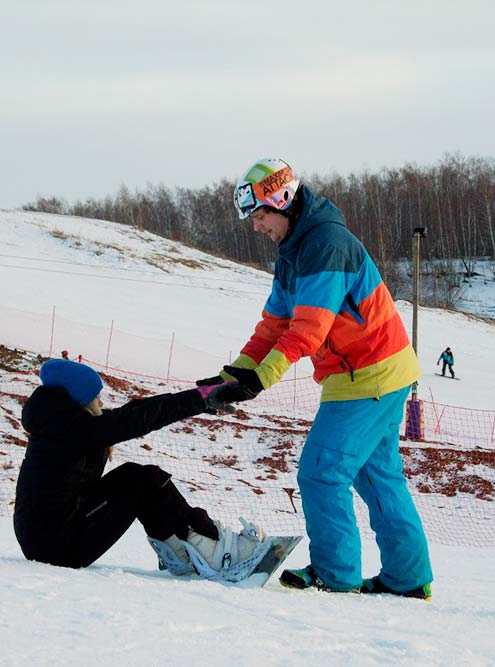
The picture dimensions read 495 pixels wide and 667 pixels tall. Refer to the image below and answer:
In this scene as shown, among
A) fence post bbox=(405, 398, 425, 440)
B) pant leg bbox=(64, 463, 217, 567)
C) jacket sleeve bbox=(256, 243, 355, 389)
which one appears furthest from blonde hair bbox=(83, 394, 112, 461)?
fence post bbox=(405, 398, 425, 440)

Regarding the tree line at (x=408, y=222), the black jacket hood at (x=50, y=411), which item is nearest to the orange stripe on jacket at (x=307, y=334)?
the black jacket hood at (x=50, y=411)

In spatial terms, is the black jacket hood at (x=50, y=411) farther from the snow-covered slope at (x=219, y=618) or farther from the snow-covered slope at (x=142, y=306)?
the snow-covered slope at (x=142, y=306)

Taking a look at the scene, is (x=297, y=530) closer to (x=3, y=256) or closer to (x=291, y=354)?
(x=291, y=354)

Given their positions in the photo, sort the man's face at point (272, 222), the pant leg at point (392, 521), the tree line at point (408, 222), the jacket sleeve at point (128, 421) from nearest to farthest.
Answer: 1. the jacket sleeve at point (128, 421)
2. the man's face at point (272, 222)
3. the pant leg at point (392, 521)
4. the tree line at point (408, 222)

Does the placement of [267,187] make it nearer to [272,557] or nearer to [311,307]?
[311,307]

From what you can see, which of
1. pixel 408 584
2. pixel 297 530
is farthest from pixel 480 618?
pixel 297 530

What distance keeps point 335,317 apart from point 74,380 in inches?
45.6

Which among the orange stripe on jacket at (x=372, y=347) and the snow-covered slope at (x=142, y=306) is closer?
the orange stripe on jacket at (x=372, y=347)

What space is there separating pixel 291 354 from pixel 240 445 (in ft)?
32.4

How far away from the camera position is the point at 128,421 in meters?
3.30

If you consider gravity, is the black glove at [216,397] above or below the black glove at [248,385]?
below

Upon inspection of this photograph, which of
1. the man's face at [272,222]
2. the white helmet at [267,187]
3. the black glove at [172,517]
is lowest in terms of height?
the black glove at [172,517]

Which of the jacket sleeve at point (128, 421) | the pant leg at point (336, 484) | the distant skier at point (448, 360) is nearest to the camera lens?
the jacket sleeve at point (128, 421)

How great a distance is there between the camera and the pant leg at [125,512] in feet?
11.2
